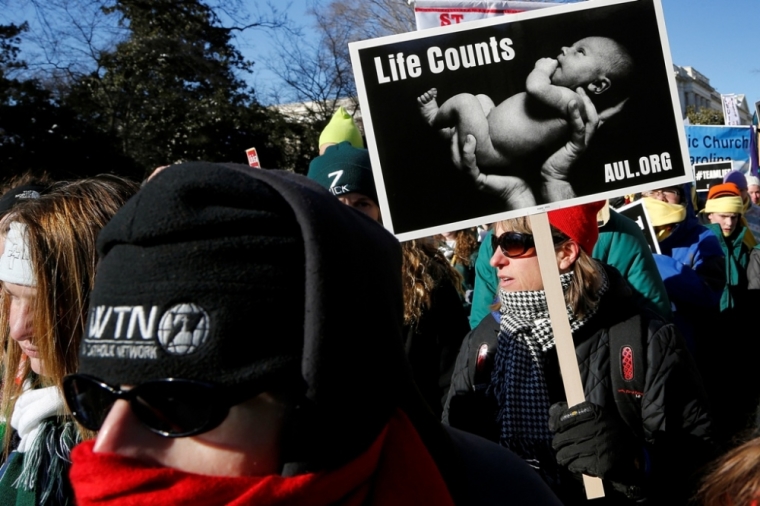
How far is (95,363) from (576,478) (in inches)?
75.3

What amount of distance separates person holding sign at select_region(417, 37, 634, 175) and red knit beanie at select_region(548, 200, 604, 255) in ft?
1.29

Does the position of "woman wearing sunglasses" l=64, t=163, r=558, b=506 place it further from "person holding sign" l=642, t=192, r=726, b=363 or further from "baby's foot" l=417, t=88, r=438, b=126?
"person holding sign" l=642, t=192, r=726, b=363

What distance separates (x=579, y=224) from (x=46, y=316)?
6.05ft

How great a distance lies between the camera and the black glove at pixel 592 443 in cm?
Answer: 215

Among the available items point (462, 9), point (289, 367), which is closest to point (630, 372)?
point (462, 9)

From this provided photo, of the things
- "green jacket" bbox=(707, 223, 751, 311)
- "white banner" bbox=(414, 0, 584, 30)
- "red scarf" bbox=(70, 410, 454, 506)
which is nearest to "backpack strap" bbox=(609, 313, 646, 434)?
"white banner" bbox=(414, 0, 584, 30)

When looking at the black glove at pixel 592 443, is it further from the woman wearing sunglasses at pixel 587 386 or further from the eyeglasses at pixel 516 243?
the eyeglasses at pixel 516 243

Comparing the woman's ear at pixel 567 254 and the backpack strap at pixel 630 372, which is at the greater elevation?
the woman's ear at pixel 567 254

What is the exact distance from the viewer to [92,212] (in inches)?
74.2

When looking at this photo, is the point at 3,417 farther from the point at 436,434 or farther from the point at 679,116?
the point at 679,116

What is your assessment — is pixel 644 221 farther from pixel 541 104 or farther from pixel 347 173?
pixel 541 104

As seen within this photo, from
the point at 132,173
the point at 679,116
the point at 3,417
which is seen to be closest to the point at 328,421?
the point at 3,417

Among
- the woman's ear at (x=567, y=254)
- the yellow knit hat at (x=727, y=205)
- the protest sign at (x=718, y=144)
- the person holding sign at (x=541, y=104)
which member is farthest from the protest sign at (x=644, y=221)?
the protest sign at (x=718, y=144)

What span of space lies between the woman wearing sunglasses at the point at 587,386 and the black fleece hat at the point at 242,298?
1.39 meters
